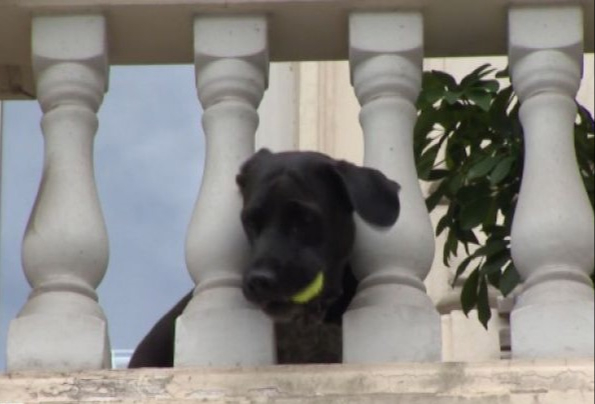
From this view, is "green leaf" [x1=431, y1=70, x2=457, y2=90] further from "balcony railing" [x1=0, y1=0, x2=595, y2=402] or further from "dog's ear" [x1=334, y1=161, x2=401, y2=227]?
"dog's ear" [x1=334, y1=161, x2=401, y2=227]

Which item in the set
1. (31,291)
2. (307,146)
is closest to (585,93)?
(307,146)

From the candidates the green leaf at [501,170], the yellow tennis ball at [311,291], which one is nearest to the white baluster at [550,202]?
the yellow tennis ball at [311,291]

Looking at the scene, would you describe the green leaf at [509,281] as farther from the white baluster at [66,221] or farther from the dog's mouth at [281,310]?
the white baluster at [66,221]

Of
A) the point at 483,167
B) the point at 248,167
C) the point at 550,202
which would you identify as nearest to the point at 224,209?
the point at 248,167

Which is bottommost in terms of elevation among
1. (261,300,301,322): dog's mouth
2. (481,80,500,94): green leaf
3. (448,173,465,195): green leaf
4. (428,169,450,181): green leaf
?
(261,300,301,322): dog's mouth

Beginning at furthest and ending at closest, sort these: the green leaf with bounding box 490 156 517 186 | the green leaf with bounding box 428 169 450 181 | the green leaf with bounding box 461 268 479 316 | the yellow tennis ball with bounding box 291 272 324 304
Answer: the green leaf with bounding box 428 169 450 181 → the green leaf with bounding box 461 268 479 316 → the green leaf with bounding box 490 156 517 186 → the yellow tennis ball with bounding box 291 272 324 304

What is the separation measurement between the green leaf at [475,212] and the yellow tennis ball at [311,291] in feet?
3.08

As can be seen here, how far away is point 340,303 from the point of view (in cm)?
521

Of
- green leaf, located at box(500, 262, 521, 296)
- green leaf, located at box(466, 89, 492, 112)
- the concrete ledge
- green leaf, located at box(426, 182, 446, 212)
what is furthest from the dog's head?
green leaf, located at box(426, 182, 446, 212)

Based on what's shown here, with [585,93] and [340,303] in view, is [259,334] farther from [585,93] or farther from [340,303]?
[585,93]

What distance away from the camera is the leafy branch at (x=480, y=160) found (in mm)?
5863

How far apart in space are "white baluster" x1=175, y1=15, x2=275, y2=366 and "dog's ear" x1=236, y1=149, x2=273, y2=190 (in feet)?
0.04

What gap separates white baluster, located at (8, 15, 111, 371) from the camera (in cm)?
491

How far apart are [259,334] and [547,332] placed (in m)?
0.56
